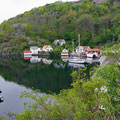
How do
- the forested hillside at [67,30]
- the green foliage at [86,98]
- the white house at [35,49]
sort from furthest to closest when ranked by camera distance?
1. the white house at [35,49]
2. the forested hillside at [67,30]
3. the green foliage at [86,98]

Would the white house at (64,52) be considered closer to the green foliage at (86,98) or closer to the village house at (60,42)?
the village house at (60,42)

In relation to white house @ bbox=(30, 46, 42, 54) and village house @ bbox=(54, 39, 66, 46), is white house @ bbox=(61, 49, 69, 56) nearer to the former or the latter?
village house @ bbox=(54, 39, 66, 46)

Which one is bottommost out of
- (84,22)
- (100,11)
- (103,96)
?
(103,96)

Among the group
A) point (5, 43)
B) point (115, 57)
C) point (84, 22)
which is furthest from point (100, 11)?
point (115, 57)

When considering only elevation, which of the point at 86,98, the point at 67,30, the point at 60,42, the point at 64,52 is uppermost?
the point at 67,30

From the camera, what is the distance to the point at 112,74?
14.2 ft

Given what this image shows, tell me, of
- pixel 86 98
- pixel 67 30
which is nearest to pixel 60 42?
pixel 67 30

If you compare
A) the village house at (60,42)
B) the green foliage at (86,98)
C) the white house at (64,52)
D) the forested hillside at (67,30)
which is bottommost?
the white house at (64,52)

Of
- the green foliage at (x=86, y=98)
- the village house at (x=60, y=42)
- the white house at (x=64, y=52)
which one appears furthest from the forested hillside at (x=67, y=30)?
the green foliage at (x=86, y=98)

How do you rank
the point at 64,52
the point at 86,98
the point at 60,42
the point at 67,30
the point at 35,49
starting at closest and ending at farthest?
the point at 86,98, the point at 64,52, the point at 35,49, the point at 60,42, the point at 67,30

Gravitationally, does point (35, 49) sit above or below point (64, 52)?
above

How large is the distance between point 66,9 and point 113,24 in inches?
1398

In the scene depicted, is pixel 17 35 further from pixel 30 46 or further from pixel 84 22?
pixel 84 22

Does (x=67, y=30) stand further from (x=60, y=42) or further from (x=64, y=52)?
(x=64, y=52)
